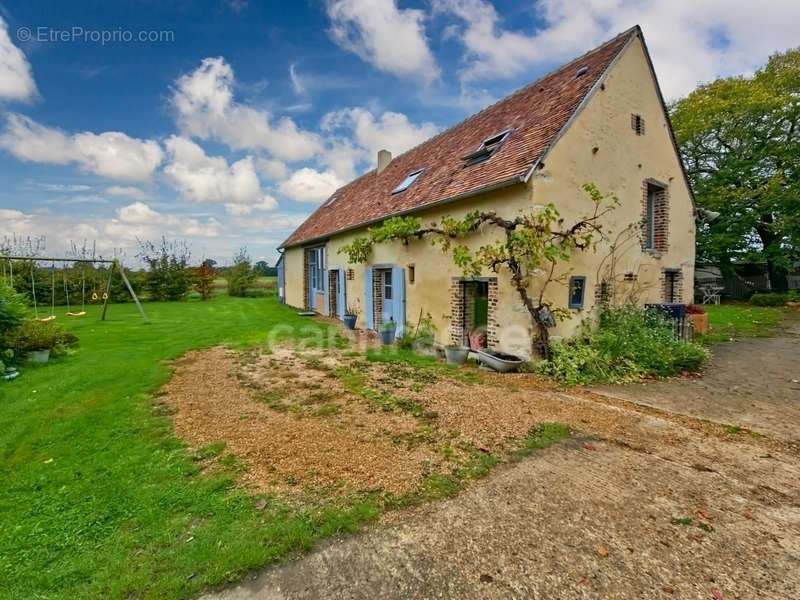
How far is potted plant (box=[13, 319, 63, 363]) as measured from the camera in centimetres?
735

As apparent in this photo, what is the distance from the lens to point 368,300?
11.2 metres

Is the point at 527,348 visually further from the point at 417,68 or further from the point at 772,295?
the point at 772,295

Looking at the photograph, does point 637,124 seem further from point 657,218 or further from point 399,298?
point 399,298

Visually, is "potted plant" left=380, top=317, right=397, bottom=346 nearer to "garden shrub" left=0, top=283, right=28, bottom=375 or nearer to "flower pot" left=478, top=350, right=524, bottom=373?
"flower pot" left=478, top=350, right=524, bottom=373

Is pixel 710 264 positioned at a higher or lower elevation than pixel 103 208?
lower

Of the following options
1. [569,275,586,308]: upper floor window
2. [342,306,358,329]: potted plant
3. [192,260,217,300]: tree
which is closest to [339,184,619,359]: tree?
[569,275,586,308]: upper floor window

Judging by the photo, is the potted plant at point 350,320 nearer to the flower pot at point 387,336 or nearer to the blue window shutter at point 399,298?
the blue window shutter at point 399,298

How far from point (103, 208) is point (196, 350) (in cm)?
1196

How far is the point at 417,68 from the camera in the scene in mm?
10984

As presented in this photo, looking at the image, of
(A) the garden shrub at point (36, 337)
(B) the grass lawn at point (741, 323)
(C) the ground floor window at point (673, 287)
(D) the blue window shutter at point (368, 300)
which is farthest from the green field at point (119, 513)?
(B) the grass lawn at point (741, 323)

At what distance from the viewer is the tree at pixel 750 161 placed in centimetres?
1681

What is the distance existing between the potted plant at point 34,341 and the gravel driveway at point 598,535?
8.32 metres

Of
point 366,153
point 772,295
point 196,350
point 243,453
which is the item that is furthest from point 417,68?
point 772,295

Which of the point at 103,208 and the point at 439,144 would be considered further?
the point at 103,208
